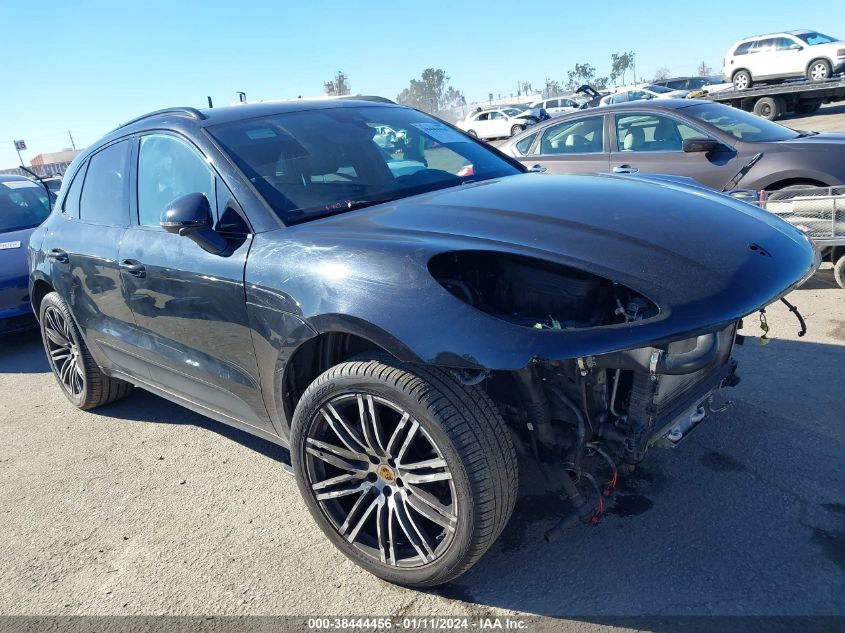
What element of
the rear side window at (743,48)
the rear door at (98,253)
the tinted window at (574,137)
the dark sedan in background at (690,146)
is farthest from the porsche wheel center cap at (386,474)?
the rear side window at (743,48)

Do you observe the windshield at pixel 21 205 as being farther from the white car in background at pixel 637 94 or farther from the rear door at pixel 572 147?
the white car in background at pixel 637 94

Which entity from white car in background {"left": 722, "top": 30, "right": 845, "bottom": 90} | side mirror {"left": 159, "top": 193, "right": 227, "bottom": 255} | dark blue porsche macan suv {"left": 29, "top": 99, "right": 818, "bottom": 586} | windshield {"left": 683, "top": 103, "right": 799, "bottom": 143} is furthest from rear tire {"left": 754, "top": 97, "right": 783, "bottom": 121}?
side mirror {"left": 159, "top": 193, "right": 227, "bottom": 255}

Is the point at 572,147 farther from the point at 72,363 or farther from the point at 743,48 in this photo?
the point at 743,48

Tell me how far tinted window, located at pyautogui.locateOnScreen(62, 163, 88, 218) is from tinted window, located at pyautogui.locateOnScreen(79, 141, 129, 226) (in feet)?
0.21

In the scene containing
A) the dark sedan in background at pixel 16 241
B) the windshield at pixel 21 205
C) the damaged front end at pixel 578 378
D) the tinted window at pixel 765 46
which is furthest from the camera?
the tinted window at pixel 765 46

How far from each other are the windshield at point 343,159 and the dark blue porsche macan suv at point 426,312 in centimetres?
1

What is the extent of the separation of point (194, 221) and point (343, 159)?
2.76ft

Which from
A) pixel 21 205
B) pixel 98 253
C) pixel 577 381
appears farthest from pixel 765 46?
pixel 577 381

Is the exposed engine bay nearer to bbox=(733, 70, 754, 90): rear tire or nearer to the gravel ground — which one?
the gravel ground

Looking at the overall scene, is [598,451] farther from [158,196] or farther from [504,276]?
[158,196]

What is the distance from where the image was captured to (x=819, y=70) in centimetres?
2345

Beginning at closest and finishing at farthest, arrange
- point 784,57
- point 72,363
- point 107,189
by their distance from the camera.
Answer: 1. point 107,189
2. point 72,363
3. point 784,57

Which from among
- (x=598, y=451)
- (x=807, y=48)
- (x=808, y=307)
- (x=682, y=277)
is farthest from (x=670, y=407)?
(x=807, y=48)

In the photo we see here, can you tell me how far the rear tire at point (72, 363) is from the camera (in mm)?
4578
